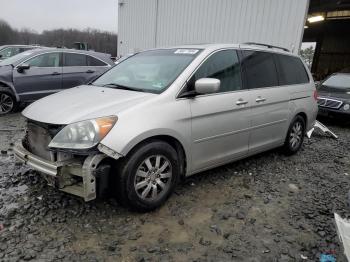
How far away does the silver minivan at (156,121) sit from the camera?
9.30 feet

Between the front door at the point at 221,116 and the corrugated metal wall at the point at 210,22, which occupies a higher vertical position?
the corrugated metal wall at the point at 210,22

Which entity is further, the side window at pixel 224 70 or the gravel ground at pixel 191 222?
the side window at pixel 224 70

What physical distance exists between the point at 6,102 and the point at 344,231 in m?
7.23

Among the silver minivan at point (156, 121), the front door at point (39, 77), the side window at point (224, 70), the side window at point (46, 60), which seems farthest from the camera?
the side window at point (46, 60)

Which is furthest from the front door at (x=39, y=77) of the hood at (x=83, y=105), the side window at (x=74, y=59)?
the hood at (x=83, y=105)

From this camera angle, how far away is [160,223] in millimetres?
3107

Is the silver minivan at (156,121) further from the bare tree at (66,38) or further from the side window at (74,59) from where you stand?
the bare tree at (66,38)

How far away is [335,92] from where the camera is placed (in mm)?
8844

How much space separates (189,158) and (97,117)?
1.13m

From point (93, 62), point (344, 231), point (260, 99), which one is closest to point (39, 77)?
point (93, 62)

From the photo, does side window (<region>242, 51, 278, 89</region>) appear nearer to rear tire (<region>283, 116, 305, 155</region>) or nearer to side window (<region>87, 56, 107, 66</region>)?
rear tire (<region>283, 116, 305, 155</region>)

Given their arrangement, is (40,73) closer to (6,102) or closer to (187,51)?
(6,102)

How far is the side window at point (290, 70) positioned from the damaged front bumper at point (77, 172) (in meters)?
3.15

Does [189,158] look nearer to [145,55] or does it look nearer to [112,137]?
[112,137]
